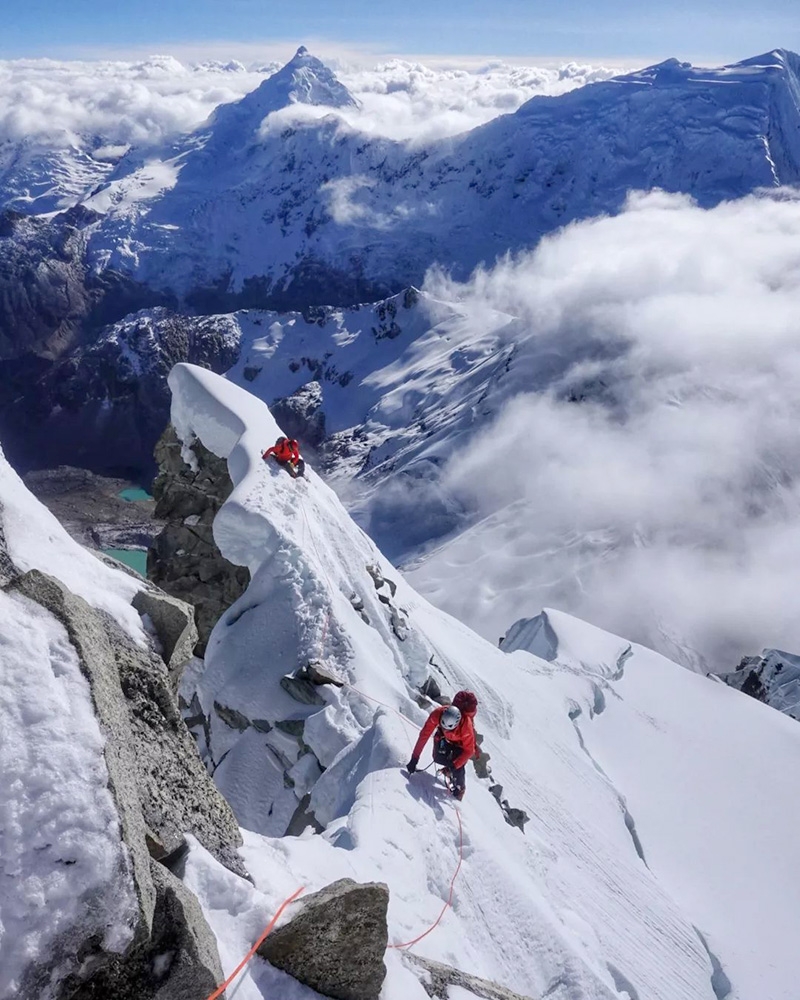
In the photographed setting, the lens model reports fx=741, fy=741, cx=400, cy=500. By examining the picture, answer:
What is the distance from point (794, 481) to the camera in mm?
114188

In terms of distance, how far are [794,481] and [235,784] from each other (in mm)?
119786

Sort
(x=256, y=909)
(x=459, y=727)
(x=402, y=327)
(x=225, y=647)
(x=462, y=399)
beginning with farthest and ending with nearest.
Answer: (x=402, y=327)
(x=462, y=399)
(x=225, y=647)
(x=459, y=727)
(x=256, y=909)

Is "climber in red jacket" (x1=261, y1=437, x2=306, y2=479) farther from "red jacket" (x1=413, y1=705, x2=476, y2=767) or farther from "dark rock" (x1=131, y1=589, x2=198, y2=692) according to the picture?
"dark rock" (x1=131, y1=589, x2=198, y2=692)

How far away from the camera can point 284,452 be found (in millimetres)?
A: 17406

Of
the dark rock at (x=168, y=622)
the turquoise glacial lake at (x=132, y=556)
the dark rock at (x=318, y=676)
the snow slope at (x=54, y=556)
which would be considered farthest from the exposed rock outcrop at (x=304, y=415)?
the dark rock at (x=168, y=622)

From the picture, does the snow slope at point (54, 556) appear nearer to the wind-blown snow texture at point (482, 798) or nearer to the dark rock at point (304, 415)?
the wind-blown snow texture at point (482, 798)

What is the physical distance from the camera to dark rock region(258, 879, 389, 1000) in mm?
5430

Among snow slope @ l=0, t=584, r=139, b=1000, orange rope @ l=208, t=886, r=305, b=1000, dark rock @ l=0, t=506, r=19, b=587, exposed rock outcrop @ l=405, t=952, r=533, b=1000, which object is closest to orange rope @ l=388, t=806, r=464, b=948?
exposed rock outcrop @ l=405, t=952, r=533, b=1000

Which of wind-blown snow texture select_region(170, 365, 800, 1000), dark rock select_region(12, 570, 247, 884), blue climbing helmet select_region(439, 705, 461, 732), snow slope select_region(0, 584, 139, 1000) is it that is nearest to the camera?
snow slope select_region(0, 584, 139, 1000)

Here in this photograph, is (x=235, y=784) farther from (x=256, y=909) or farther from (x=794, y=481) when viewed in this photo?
(x=794, y=481)

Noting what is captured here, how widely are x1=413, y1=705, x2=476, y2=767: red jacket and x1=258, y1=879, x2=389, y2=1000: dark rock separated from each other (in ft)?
16.0

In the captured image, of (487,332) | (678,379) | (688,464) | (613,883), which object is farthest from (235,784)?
(487,332)

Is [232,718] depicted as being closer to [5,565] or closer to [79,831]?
[5,565]

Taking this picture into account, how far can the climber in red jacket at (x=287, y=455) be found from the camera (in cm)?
1738
